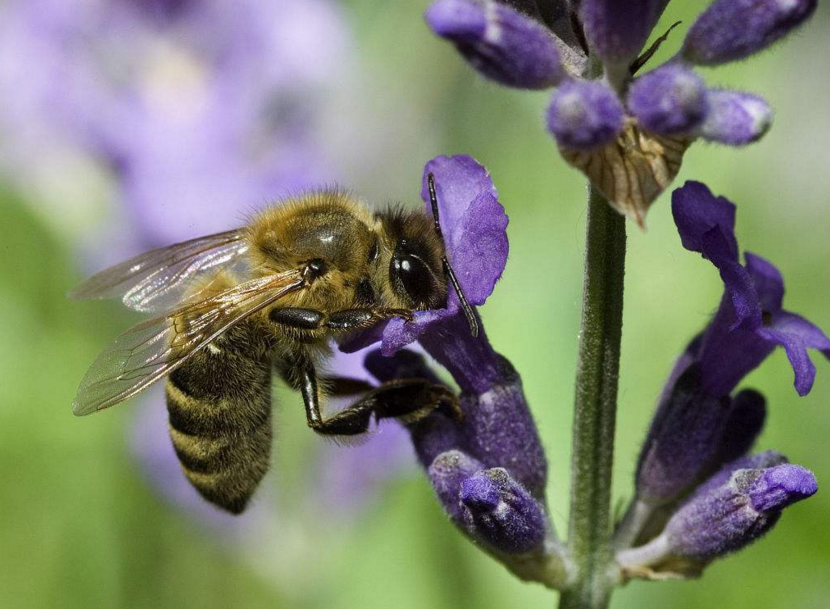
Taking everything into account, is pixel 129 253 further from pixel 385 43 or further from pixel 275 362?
pixel 275 362

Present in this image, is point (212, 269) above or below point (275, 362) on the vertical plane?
above

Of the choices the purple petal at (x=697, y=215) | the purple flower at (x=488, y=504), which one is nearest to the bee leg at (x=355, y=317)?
the purple flower at (x=488, y=504)

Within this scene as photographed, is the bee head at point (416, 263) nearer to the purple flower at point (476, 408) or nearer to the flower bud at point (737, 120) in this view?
the purple flower at point (476, 408)

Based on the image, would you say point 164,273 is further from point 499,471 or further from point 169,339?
point 499,471

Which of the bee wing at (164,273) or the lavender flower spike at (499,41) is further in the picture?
the bee wing at (164,273)

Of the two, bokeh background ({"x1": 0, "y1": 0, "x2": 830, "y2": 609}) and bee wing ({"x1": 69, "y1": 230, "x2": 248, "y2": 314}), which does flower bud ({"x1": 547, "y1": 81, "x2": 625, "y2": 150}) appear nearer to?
bee wing ({"x1": 69, "y1": 230, "x2": 248, "y2": 314})

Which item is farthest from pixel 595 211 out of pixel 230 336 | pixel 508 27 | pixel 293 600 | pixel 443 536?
pixel 293 600
